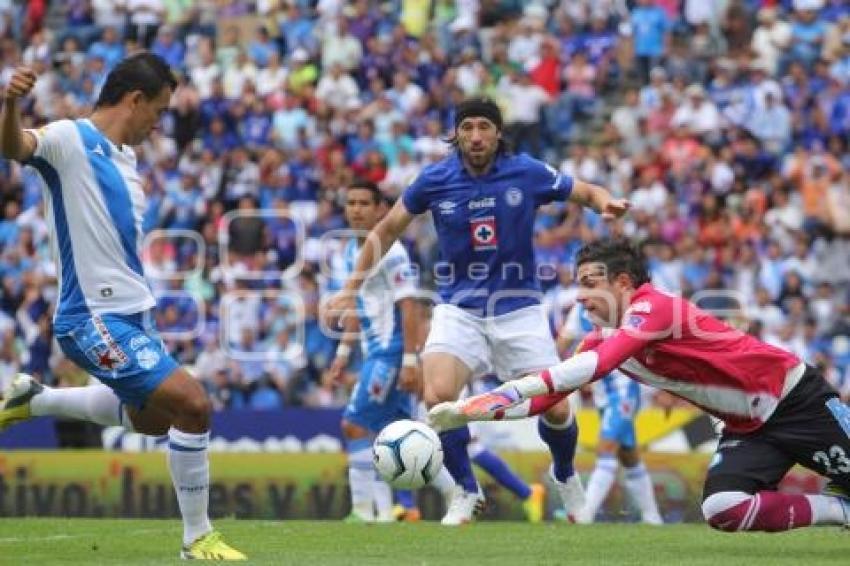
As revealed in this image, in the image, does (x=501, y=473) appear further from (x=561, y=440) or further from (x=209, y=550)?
(x=209, y=550)

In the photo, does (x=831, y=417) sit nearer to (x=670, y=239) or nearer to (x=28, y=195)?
(x=670, y=239)

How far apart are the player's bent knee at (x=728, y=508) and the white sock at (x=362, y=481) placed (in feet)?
18.0

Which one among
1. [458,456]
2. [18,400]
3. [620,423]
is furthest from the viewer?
[620,423]

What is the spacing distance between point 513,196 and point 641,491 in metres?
4.21

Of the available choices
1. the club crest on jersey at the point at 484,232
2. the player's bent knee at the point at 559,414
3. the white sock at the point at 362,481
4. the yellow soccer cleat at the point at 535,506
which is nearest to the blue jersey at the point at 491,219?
the club crest on jersey at the point at 484,232

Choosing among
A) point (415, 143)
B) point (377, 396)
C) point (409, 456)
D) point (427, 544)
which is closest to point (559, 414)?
point (427, 544)

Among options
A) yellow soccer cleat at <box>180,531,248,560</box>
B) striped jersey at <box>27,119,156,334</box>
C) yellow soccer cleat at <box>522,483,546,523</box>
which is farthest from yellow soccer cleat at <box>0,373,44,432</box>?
yellow soccer cleat at <box>522,483,546,523</box>

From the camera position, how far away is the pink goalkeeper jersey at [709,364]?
10.7 m

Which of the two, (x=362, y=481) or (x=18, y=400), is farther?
(x=362, y=481)

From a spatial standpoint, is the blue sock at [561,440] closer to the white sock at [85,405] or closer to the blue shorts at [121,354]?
the white sock at [85,405]

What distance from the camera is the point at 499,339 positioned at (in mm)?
13664

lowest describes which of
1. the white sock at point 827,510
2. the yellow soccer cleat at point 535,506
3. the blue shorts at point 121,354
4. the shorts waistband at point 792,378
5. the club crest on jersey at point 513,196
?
the yellow soccer cleat at point 535,506

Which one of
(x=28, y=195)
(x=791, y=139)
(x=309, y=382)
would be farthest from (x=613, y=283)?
(x=28, y=195)

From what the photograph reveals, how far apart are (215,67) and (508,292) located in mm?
15852
